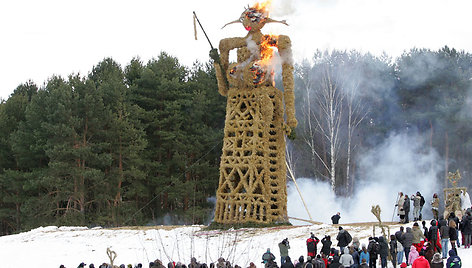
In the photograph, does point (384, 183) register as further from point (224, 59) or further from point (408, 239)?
point (408, 239)

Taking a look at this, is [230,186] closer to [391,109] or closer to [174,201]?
[174,201]

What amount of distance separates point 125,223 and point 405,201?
21.0 m

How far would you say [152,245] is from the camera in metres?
22.3

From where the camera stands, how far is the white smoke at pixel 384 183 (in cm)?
4128

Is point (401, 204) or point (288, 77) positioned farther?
point (288, 77)

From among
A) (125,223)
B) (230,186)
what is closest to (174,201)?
(125,223)

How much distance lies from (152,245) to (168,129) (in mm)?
18476

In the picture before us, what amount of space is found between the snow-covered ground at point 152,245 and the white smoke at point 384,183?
717 inches

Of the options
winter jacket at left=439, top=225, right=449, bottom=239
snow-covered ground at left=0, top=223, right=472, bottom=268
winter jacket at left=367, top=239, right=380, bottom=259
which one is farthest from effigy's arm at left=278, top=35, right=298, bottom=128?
winter jacket at left=367, top=239, right=380, bottom=259

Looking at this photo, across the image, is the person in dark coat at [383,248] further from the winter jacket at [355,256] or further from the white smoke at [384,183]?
the white smoke at [384,183]

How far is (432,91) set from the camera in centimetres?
4309

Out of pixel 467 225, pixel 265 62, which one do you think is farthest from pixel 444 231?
pixel 265 62

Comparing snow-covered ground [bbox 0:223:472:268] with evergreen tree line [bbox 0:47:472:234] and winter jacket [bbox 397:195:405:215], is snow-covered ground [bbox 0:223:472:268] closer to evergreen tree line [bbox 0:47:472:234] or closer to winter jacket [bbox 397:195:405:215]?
winter jacket [bbox 397:195:405:215]

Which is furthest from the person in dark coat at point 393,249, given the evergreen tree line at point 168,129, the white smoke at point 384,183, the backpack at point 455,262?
the white smoke at point 384,183
